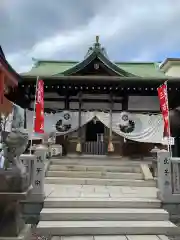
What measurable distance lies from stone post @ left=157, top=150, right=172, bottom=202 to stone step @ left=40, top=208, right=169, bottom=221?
2.07ft

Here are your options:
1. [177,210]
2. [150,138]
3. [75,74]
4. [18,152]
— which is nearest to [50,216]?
[18,152]

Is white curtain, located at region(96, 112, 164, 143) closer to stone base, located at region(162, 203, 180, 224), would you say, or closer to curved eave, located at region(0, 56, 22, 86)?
curved eave, located at region(0, 56, 22, 86)

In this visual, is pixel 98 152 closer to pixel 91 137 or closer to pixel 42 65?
pixel 91 137

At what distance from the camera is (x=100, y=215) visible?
20.2 feet

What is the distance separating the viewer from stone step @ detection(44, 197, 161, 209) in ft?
21.7

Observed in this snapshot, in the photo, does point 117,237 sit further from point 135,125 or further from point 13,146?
point 135,125

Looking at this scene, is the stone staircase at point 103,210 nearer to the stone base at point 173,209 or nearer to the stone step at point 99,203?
the stone step at point 99,203

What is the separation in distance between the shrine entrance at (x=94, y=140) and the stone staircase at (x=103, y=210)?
5680 mm

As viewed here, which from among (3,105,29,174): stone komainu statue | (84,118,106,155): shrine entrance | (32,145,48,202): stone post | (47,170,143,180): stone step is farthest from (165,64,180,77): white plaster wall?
(3,105,29,174): stone komainu statue

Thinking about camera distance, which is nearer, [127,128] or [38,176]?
[38,176]

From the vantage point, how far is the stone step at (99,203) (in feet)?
21.7

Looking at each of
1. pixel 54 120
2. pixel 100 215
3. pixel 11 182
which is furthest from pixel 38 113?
pixel 11 182

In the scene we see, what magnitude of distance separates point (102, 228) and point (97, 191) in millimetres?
2384

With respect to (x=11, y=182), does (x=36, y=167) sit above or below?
below
